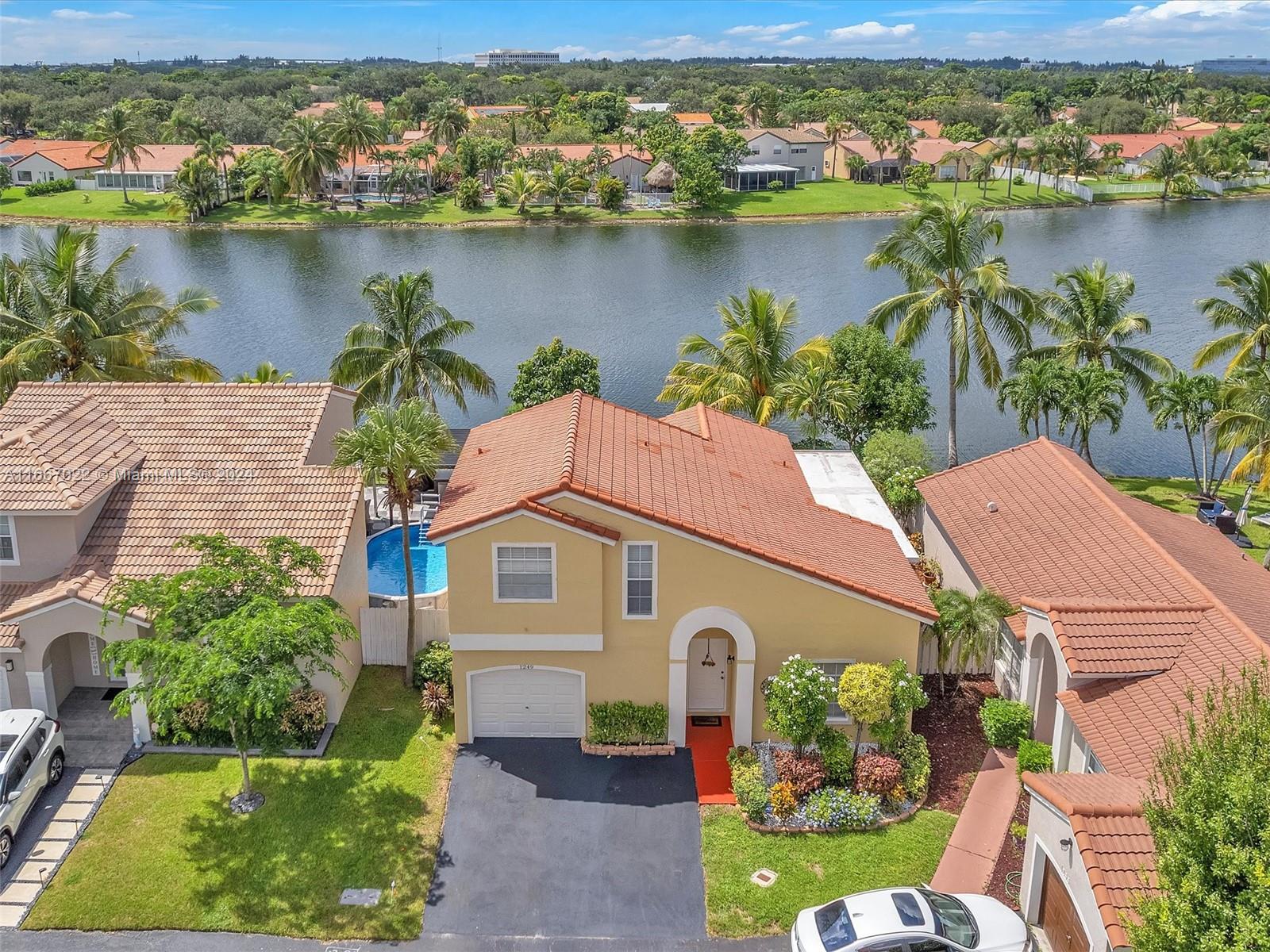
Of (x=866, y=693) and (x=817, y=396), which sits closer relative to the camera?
(x=866, y=693)

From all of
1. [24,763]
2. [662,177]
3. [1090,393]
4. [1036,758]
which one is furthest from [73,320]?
[662,177]

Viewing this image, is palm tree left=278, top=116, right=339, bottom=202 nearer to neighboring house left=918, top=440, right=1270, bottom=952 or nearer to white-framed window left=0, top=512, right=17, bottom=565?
white-framed window left=0, top=512, right=17, bottom=565

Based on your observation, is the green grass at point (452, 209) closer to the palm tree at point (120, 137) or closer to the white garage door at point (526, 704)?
the palm tree at point (120, 137)

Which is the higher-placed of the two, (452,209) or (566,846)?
(452,209)

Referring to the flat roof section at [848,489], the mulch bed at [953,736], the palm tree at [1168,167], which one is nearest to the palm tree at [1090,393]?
the flat roof section at [848,489]

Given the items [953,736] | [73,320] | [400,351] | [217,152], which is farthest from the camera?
[217,152]

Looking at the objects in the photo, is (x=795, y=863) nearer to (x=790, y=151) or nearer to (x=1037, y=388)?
(x=1037, y=388)
